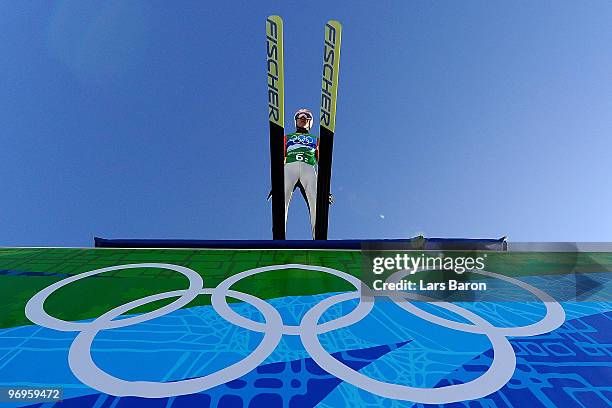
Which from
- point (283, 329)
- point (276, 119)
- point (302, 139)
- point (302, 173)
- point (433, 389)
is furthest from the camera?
point (302, 139)

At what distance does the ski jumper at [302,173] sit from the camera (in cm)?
547

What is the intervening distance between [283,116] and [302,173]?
35.8 inches

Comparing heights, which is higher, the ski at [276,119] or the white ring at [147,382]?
the ski at [276,119]

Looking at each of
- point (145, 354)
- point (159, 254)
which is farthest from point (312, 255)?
point (145, 354)

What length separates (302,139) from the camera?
5.66m

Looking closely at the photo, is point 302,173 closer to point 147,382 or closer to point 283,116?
point 283,116

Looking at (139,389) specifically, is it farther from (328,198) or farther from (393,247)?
(328,198)

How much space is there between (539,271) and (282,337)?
246 centimetres

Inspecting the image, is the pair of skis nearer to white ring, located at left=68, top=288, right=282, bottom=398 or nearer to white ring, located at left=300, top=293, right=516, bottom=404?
white ring, located at left=68, top=288, right=282, bottom=398

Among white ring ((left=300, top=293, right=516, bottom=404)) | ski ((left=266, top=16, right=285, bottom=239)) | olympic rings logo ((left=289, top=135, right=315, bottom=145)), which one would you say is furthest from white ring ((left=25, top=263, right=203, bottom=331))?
olympic rings logo ((left=289, top=135, right=315, bottom=145))

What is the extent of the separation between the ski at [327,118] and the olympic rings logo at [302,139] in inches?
11.4

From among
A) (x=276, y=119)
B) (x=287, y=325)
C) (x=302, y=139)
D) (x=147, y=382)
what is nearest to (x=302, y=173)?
(x=302, y=139)

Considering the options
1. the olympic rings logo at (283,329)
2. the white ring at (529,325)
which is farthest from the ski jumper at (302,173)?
the white ring at (529,325)

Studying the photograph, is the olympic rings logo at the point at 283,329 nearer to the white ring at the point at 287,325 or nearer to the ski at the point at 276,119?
the white ring at the point at 287,325
